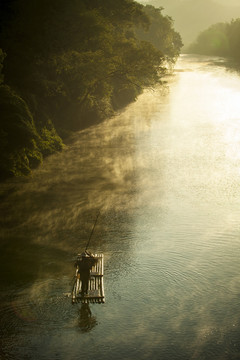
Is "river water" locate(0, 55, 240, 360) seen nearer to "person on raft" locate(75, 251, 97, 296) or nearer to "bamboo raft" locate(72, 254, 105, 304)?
"bamboo raft" locate(72, 254, 105, 304)

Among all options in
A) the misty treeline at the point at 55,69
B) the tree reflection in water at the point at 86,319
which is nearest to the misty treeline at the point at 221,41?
the misty treeline at the point at 55,69

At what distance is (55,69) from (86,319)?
2479 cm

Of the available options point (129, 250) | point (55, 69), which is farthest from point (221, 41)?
point (129, 250)

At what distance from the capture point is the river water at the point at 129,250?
13023mm

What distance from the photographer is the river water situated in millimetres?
13023

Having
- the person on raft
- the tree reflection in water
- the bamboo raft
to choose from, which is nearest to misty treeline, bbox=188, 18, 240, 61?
the bamboo raft

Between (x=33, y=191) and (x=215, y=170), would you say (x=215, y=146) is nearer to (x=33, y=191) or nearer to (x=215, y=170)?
(x=215, y=170)

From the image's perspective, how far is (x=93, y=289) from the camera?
1402 cm

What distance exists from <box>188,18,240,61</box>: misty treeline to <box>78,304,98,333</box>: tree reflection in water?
89.2 metres

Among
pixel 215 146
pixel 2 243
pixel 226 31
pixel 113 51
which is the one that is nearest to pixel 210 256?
pixel 2 243

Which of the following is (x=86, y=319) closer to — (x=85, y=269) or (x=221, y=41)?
(x=85, y=269)

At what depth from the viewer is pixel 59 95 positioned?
36.3 m

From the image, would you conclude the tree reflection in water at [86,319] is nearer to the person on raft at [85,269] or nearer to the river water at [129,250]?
the river water at [129,250]

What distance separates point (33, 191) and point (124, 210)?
5.26 m
